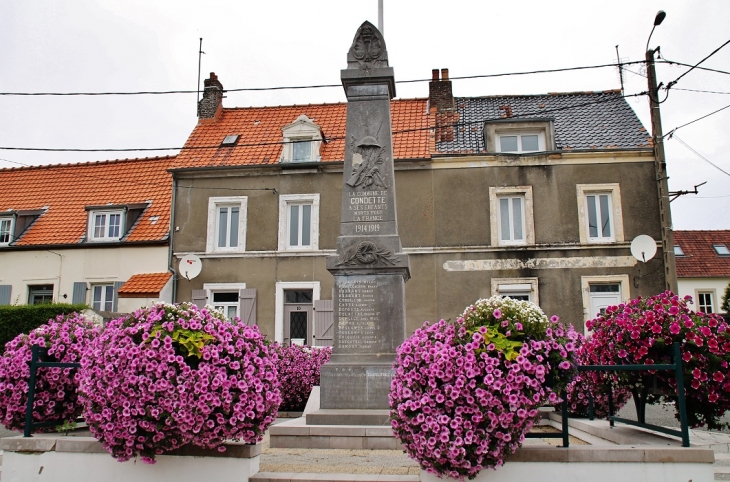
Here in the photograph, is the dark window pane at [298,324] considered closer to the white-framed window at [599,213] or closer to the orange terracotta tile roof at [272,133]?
the orange terracotta tile roof at [272,133]

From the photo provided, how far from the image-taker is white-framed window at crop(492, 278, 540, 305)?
68.2 ft

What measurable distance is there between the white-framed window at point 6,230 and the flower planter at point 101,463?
69.6ft

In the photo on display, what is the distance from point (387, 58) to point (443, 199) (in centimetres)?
1071

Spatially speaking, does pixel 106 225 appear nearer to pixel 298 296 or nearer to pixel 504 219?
pixel 298 296

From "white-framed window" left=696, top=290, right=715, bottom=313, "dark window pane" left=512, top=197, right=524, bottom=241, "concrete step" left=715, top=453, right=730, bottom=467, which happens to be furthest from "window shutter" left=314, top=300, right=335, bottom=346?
"white-framed window" left=696, top=290, right=715, bottom=313

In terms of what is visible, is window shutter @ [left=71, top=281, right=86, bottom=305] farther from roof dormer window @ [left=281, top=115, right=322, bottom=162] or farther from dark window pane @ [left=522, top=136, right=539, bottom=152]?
dark window pane @ [left=522, top=136, right=539, bottom=152]

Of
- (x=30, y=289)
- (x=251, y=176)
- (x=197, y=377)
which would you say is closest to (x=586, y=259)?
(x=251, y=176)

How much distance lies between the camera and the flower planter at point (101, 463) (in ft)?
18.4

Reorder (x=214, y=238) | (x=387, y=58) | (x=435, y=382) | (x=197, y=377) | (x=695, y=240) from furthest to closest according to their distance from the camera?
(x=695, y=240) < (x=214, y=238) < (x=387, y=58) < (x=197, y=377) < (x=435, y=382)

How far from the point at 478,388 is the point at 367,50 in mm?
7777

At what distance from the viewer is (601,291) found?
20719 millimetres

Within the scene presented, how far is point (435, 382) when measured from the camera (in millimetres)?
5117

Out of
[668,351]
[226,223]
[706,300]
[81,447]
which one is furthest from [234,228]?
[706,300]

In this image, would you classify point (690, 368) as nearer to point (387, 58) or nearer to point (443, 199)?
point (387, 58)
